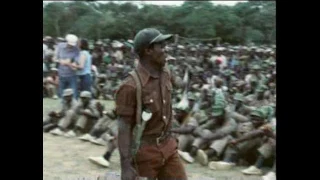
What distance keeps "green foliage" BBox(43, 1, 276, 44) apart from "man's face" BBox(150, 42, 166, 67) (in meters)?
8.56

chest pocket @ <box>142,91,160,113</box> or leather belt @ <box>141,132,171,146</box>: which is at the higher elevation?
chest pocket @ <box>142,91,160,113</box>

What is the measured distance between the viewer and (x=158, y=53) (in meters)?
3.45

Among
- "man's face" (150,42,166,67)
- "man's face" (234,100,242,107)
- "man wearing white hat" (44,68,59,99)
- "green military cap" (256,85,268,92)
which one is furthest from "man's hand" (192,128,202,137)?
"man wearing white hat" (44,68,59,99)

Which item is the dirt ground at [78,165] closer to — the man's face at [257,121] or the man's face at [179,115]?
the man's face at [257,121]

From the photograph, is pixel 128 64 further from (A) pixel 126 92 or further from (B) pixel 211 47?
(A) pixel 126 92

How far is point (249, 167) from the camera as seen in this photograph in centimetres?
610

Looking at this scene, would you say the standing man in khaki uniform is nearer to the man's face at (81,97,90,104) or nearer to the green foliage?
the man's face at (81,97,90,104)

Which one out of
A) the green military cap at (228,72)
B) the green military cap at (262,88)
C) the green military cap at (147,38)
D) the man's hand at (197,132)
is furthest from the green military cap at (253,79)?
the green military cap at (147,38)

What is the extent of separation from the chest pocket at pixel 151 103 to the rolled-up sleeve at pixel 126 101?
0.07 meters

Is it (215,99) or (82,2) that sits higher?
(82,2)

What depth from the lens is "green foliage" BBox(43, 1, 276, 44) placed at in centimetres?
1240

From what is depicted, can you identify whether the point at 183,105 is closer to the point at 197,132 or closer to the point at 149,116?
the point at 197,132
